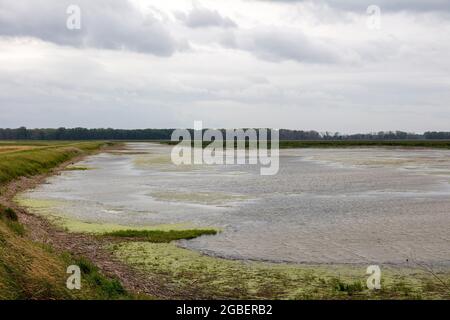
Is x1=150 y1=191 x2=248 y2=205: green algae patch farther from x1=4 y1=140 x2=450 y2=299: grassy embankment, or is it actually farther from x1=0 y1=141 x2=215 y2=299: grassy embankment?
x1=0 y1=141 x2=215 y2=299: grassy embankment

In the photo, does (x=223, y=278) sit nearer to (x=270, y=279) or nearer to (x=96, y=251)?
(x=270, y=279)

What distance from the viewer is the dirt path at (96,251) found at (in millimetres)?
13984

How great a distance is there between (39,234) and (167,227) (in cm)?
573

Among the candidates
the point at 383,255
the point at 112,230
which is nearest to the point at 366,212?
the point at 383,255

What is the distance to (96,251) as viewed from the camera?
1858 centimetres

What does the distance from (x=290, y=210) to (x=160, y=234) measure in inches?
362

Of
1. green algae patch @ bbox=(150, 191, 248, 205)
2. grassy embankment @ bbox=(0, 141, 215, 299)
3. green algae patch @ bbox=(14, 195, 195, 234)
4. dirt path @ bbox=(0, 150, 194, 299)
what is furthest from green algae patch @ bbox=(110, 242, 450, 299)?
green algae patch @ bbox=(150, 191, 248, 205)

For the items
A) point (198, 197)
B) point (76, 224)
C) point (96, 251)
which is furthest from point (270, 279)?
point (198, 197)

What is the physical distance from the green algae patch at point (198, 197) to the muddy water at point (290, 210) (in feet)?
0.22

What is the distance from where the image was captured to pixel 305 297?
530 inches

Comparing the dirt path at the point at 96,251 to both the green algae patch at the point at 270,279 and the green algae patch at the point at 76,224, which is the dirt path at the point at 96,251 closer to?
the green algae patch at the point at 270,279

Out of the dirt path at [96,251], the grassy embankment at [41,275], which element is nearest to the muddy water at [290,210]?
the dirt path at [96,251]

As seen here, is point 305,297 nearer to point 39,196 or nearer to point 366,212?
point 366,212

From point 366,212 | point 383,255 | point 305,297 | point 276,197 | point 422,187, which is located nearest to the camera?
point 305,297
